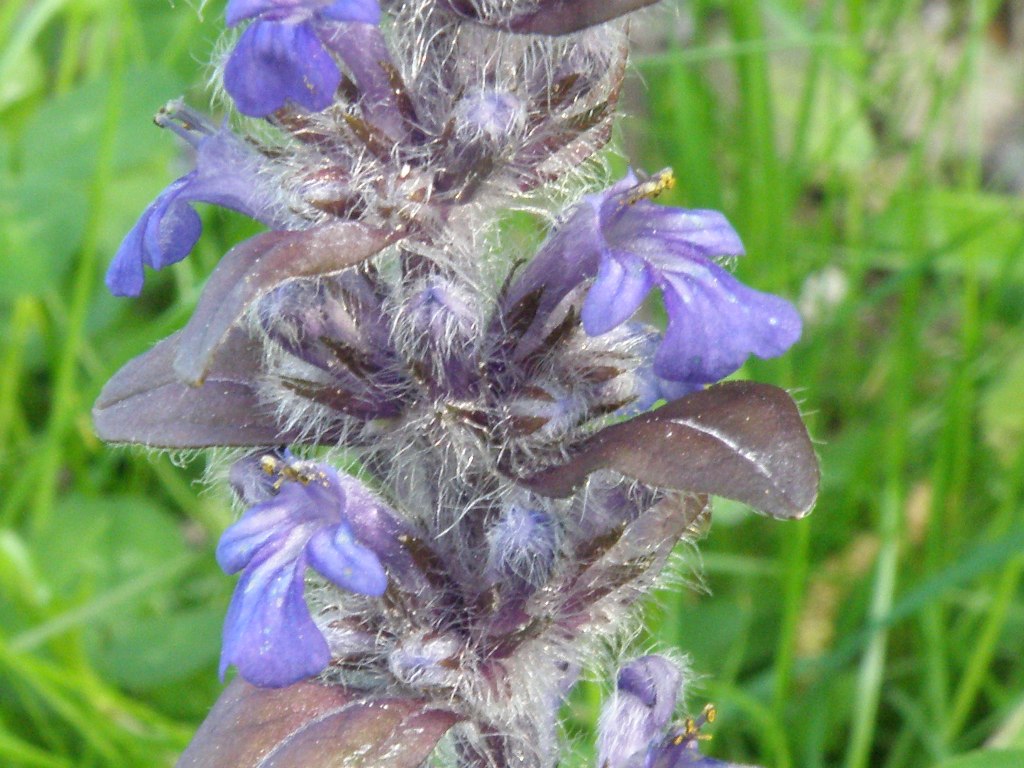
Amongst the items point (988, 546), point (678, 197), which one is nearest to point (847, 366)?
point (678, 197)

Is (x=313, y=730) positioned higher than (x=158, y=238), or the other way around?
(x=158, y=238)

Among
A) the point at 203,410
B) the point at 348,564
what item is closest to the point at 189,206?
the point at 203,410

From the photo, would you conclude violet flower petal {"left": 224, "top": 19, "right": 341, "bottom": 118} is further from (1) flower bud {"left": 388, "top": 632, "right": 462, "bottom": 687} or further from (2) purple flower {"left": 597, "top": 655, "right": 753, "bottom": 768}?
(2) purple flower {"left": 597, "top": 655, "right": 753, "bottom": 768}

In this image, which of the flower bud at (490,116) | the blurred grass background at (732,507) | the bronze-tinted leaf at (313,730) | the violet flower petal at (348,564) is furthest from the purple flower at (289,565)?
the blurred grass background at (732,507)

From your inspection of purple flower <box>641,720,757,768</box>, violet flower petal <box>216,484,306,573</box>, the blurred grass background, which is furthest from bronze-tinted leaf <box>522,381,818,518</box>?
the blurred grass background

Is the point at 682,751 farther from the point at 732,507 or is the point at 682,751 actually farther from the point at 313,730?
the point at 732,507

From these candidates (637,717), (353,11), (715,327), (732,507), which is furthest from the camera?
(732,507)

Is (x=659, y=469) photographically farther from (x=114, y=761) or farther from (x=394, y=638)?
(x=114, y=761)
